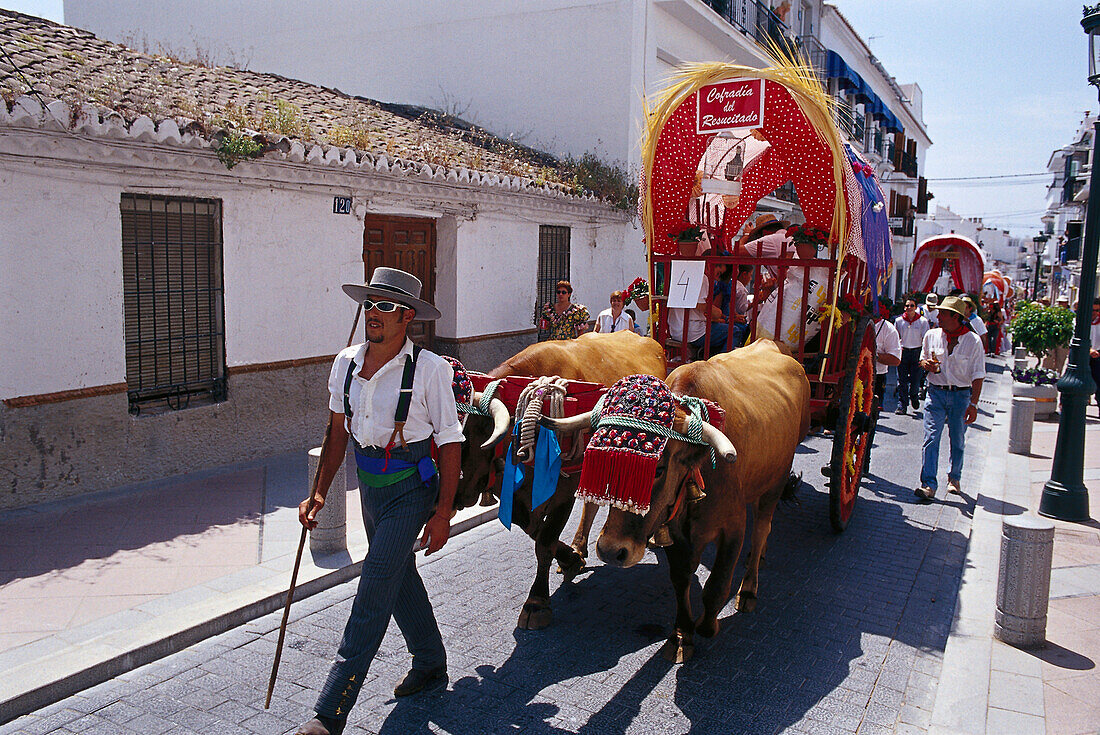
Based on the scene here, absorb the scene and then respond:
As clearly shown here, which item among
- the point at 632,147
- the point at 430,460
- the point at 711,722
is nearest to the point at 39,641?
the point at 430,460

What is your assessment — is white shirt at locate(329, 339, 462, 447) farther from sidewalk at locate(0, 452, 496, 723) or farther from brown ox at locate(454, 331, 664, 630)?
sidewalk at locate(0, 452, 496, 723)

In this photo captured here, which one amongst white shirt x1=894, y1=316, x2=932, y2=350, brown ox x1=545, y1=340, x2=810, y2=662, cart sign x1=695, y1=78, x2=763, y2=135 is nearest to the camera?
brown ox x1=545, y1=340, x2=810, y2=662

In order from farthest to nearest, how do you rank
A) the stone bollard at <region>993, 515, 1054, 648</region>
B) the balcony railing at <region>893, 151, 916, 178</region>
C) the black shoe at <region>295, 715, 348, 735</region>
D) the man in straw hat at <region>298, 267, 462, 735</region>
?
the balcony railing at <region>893, 151, 916, 178</region> < the stone bollard at <region>993, 515, 1054, 648</region> < the man in straw hat at <region>298, 267, 462, 735</region> < the black shoe at <region>295, 715, 348, 735</region>

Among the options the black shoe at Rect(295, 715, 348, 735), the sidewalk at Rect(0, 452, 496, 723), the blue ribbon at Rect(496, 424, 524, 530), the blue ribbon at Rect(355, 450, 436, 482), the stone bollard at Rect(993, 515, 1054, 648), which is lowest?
the sidewalk at Rect(0, 452, 496, 723)

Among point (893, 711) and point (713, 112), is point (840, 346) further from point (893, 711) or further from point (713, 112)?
point (893, 711)

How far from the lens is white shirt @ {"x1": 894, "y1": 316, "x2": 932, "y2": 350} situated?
43.4ft

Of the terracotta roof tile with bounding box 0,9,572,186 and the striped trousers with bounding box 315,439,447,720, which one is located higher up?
the terracotta roof tile with bounding box 0,9,572,186

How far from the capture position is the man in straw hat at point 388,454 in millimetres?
3578

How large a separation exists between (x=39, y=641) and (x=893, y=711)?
4.49 m

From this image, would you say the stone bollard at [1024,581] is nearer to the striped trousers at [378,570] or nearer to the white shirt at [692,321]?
the white shirt at [692,321]

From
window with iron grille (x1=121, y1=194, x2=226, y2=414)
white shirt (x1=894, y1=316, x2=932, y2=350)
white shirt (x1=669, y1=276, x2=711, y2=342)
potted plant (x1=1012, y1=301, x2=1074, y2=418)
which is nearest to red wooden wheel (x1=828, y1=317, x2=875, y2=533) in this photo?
white shirt (x1=669, y1=276, x2=711, y2=342)

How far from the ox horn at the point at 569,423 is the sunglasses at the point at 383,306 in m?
0.91

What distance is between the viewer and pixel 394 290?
3750 millimetres

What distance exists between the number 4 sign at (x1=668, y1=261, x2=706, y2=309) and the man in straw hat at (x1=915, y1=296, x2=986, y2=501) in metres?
2.92
